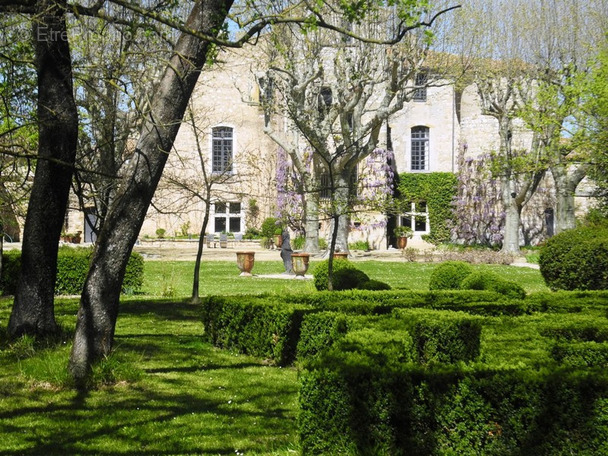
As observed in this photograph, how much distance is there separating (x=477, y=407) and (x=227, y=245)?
30687 mm

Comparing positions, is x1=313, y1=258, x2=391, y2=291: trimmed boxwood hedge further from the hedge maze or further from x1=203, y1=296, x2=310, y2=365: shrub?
the hedge maze

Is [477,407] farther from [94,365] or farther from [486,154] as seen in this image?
[486,154]

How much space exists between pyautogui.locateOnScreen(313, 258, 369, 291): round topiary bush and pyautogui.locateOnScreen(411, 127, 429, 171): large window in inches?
982

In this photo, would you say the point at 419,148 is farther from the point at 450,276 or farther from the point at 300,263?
the point at 450,276

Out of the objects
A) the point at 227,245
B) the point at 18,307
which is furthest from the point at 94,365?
the point at 227,245

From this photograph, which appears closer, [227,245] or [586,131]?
[586,131]

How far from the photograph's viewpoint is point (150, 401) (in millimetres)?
6355

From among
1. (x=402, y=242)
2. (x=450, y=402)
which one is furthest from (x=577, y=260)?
(x=402, y=242)

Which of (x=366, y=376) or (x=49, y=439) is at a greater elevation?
(x=366, y=376)

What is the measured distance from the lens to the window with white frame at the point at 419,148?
3747cm

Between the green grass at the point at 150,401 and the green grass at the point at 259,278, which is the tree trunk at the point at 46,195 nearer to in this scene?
the green grass at the point at 150,401

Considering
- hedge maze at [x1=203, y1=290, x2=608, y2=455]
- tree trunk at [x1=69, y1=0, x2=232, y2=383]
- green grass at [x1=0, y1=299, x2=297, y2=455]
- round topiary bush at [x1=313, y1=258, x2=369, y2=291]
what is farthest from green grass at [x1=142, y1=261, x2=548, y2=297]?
hedge maze at [x1=203, y1=290, x2=608, y2=455]

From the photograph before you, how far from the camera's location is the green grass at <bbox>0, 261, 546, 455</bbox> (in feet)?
17.0

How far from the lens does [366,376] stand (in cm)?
462
